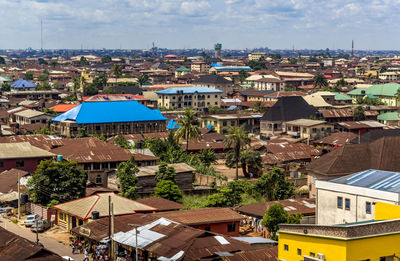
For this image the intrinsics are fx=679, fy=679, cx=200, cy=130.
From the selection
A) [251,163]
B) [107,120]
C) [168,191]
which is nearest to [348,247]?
[168,191]

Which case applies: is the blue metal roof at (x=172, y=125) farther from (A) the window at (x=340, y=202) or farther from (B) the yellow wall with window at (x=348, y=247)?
(B) the yellow wall with window at (x=348, y=247)

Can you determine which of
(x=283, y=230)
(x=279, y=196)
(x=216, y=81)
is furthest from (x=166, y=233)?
(x=216, y=81)

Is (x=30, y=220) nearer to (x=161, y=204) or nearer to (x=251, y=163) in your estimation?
(x=161, y=204)

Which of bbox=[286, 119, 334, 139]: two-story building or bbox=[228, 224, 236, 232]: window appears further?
bbox=[286, 119, 334, 139]: two-story building

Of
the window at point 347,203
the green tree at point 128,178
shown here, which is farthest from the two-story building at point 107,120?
the window at point 347,203

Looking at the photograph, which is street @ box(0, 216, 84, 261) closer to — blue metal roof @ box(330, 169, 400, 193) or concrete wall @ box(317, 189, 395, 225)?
concrete wall @ box(317, 189, 395, 225)

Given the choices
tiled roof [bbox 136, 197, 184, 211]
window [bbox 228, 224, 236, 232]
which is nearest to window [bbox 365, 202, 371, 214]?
window [bbox 228, 224, 236, 232]
